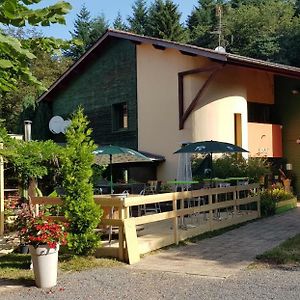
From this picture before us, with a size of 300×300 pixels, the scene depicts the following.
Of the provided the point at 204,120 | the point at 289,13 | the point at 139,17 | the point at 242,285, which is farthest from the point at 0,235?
the point at 139,17

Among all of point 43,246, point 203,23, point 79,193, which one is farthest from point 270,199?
point 203,23

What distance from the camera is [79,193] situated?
8.12 m

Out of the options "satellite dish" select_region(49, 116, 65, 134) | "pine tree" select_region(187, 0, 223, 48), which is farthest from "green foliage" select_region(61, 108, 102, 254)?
"pine tree" select_region(187, 0, 223, 48)

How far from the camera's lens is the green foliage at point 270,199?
Result: 14352 millimetres

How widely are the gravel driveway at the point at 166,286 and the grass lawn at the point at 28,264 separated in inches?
17.2

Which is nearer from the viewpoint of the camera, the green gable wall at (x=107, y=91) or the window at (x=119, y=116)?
the green gable wall at (x=107, y=91)

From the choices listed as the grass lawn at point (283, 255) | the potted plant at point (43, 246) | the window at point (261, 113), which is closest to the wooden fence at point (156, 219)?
the potted plant at point (43, 246)

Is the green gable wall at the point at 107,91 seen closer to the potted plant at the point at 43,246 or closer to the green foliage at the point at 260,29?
the potted plant at the point at 43,246

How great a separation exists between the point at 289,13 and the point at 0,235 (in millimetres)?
48904

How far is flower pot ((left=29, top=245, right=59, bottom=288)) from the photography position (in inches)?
257

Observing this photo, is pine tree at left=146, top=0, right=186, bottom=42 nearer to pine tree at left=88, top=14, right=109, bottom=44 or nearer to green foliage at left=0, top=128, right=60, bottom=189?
pine tree at left=88, top=14, right=109, bottom=44

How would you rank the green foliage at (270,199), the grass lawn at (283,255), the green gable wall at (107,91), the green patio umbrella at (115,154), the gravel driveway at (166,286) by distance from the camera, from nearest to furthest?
the gravel driveway at (166,286)
the grass lawn at (283,255)
the green patio umbrella at (115,154)
the green foliage at (270,199)
the green gable wall at (107,91)

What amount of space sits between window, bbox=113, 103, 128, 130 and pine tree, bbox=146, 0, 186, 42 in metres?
26.5

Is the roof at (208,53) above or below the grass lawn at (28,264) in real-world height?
above
